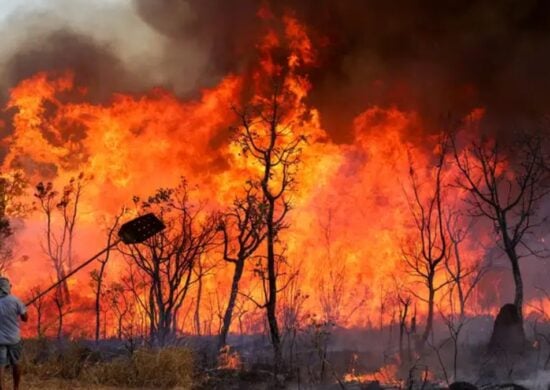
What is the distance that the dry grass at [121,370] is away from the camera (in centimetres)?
1816

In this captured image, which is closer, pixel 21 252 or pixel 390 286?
pixel 390 286

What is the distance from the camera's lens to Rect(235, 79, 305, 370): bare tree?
2489 cm

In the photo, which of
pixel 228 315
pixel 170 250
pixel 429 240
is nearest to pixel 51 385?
pixel 228 315

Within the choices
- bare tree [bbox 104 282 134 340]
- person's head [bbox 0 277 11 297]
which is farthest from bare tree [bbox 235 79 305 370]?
person's head [bbox 0 277 11 297]

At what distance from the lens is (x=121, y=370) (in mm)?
18688

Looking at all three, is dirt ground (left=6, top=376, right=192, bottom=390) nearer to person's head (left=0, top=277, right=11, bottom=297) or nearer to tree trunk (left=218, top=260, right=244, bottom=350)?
person's head (left=0, top=277, right=11, bottom=297)

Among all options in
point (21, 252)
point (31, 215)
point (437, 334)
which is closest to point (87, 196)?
point (31, 215)

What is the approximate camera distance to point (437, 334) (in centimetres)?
3794

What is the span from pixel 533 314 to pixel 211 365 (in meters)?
25.1

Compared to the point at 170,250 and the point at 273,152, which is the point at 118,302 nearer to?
the point at 170,250

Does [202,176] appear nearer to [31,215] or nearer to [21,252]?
[31,215]

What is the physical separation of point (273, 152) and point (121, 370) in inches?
652

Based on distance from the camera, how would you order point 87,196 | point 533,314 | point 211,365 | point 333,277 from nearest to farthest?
point 211,365
point 533,314
point 333,277
point 87,196

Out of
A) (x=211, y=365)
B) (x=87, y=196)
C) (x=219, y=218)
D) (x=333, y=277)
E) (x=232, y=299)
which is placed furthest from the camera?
(x=87, y=196)
